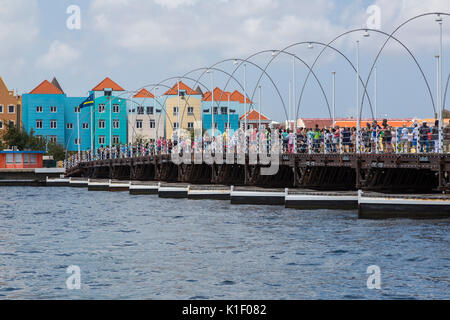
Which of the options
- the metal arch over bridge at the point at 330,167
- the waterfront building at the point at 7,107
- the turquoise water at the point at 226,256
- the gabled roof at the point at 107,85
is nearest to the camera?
the turquoise water at the point at 226,256

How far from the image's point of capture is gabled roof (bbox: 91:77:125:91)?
16375 centimetres

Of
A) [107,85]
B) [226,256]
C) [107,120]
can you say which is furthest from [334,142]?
[107,85]

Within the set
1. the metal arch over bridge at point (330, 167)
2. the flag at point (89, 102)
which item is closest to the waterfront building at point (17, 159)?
the flag at point (89, 102)

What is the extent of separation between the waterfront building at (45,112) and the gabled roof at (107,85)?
799 centimetres

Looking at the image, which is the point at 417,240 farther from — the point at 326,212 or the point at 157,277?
the point at 326,212

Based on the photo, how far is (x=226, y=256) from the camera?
31297 mm

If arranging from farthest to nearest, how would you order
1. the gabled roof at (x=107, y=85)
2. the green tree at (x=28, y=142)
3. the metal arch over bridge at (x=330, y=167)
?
1. the gabled roof at (x=107, y=85)
2. the green tree at (x=28, y=142)
3. the metal arch over bridge at (x=330, y=167)

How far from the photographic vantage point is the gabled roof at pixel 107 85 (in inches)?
6447

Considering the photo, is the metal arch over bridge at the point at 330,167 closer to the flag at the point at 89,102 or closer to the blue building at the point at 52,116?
the flag at the point at 89,102

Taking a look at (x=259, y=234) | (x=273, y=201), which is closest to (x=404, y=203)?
(x=259, y=234)

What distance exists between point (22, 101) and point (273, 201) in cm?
10936

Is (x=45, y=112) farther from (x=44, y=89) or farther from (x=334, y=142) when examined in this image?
(x=334, y=142)

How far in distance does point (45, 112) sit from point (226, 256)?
130640 millimetres

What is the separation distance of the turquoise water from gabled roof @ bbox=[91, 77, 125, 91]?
4495 inches
